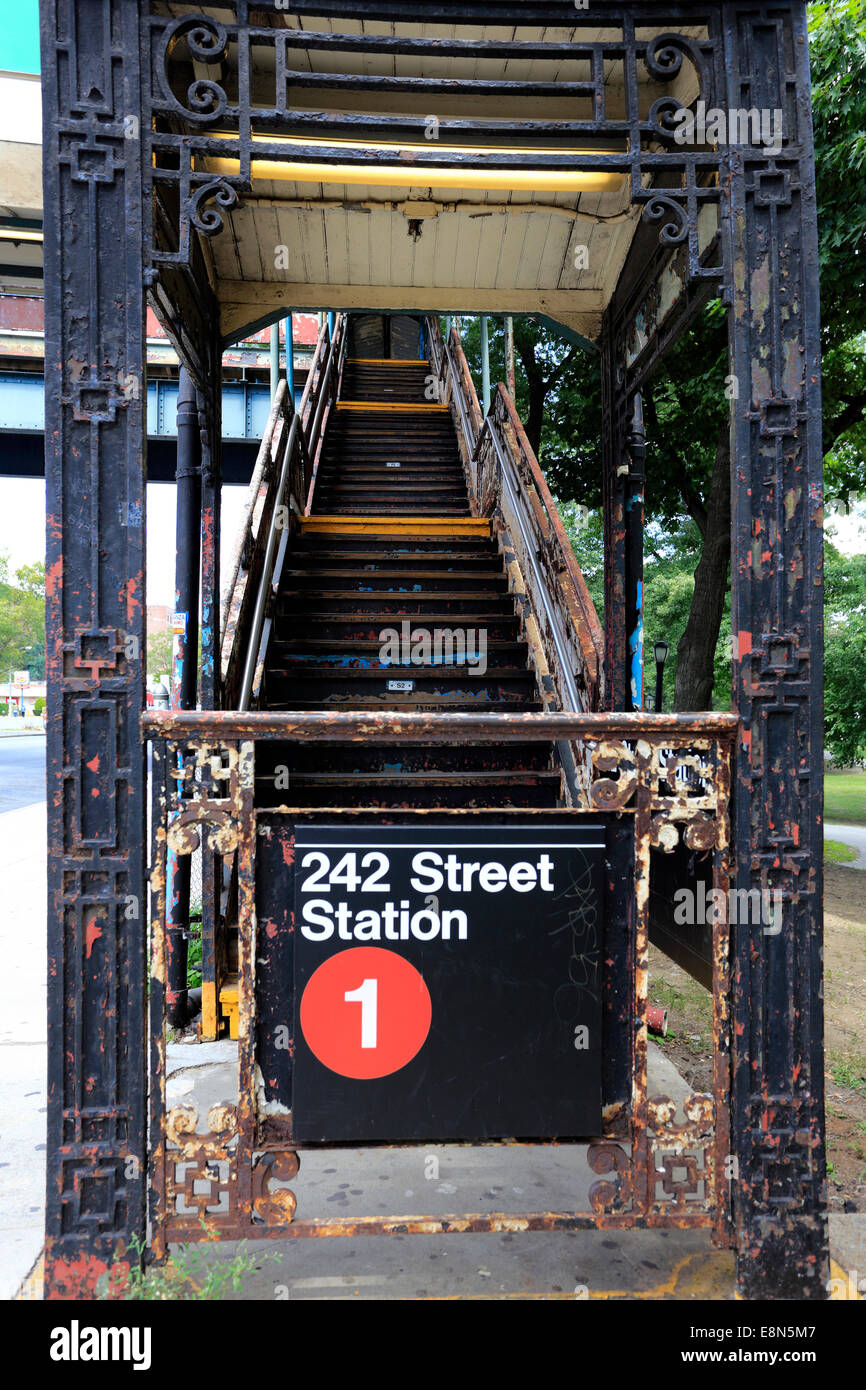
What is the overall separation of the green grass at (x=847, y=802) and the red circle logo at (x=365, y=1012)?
15.9 meters

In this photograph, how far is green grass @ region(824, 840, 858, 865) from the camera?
446 inches

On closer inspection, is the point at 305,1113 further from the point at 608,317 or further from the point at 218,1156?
the point at 608,317

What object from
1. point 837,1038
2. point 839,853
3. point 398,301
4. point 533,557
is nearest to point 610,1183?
point 837,1038

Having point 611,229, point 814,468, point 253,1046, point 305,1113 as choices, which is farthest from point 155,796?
point 611,229

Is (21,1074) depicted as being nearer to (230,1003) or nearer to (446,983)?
(230,1003)

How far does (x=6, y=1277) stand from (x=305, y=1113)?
1.15m

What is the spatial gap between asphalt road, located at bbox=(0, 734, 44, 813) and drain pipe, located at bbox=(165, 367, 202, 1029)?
1113 centimetres

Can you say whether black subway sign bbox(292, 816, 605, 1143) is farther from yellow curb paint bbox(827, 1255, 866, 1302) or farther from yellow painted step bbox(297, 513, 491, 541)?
yellow painted step bbox(297, 513, 491, 541)

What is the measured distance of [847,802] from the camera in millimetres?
20531

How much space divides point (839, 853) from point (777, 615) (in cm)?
1039

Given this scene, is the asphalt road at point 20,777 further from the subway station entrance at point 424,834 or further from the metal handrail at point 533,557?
the subway station entrance at point 424,834

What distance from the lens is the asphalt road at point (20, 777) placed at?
16.5 m

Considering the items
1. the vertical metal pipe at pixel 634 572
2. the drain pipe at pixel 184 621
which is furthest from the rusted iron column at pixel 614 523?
the drain pipe at pixel 184 621

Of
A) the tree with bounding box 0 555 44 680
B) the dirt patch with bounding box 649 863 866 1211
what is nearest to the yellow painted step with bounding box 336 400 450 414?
the dirt patch with bounding box 649 863 866 1211
